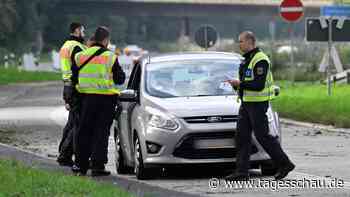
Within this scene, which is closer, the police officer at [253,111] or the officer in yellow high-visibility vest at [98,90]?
the police officer at [253,111]

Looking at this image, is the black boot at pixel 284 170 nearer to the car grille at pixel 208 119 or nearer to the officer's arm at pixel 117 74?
the car grille at pixel 208 119

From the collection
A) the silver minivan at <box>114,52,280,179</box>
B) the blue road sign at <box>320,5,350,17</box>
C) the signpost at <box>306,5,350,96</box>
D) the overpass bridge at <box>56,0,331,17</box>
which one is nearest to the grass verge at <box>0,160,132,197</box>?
the silver minivan at <box>114,52,280,179</box>

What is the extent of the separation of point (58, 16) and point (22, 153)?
93.3 meters

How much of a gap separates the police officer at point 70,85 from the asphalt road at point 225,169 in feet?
2.16

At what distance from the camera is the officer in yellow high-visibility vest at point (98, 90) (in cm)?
1576

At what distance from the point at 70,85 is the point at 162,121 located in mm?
1680

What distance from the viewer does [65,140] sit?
17656 mm

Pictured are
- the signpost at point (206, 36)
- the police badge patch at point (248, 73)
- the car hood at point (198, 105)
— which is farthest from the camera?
the signpost at point (206, 36)

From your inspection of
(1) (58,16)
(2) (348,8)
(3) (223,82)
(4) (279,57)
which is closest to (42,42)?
(1) (58,16)

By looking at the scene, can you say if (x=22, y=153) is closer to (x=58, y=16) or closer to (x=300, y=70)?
(x=300, y=70)

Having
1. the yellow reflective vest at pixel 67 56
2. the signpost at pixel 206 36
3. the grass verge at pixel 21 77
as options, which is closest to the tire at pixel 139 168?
the yellow reflective vest at pixel 67 56

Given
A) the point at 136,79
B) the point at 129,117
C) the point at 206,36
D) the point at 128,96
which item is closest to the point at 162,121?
the point at 128,96

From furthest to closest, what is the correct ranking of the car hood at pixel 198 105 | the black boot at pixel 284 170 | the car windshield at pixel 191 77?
the car windshield at pixel 191 77 < the car hood at pixel 198 105 < the black boot at pixel 284 170

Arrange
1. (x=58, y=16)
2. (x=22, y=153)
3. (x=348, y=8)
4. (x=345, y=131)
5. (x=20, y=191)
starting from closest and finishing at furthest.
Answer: (x=20, y=191), (x=22, y=153), (x=345, y=131), (x=348, y=8), (x=58, y=16)
